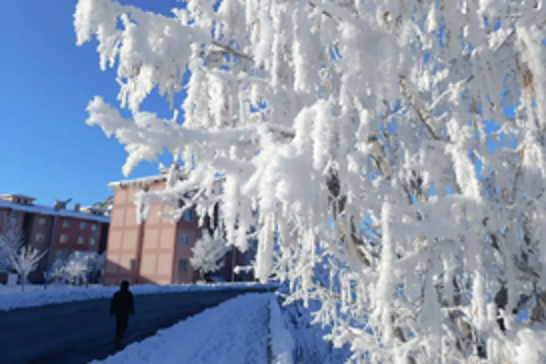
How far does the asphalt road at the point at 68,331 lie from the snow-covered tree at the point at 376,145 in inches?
294

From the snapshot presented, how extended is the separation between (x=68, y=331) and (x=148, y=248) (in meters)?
31.7

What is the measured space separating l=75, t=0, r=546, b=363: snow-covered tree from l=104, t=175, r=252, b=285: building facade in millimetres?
38116

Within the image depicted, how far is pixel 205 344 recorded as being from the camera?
30.6 feet

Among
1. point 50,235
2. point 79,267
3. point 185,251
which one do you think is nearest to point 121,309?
point 185,251

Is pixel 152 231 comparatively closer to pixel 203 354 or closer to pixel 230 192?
pixel 203 354

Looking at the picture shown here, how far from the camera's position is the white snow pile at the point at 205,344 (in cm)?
790

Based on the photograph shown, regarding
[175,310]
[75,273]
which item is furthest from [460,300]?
[75,273]

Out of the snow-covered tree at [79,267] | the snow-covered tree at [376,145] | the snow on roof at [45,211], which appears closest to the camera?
the snow-covered tree at [376,145]

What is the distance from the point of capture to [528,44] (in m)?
1.71

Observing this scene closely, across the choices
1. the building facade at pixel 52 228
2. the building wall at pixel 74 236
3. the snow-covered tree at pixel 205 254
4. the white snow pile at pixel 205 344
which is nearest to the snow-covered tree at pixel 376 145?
the white snow pile at pixel 205 344

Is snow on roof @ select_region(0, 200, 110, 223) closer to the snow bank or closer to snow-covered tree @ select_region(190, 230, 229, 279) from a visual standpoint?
snow-covered tree @ select_region(190, 230, 229, 279)

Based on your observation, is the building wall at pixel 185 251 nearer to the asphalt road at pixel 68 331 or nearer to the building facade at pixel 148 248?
the building facade at pixel 148 248

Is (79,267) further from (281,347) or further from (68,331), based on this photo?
(281,347)

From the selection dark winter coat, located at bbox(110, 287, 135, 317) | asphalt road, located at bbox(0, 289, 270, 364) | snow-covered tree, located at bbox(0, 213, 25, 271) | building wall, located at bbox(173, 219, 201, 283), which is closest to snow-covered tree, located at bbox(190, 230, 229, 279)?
building wall, located at bbox(173, 219, 201, 283)
